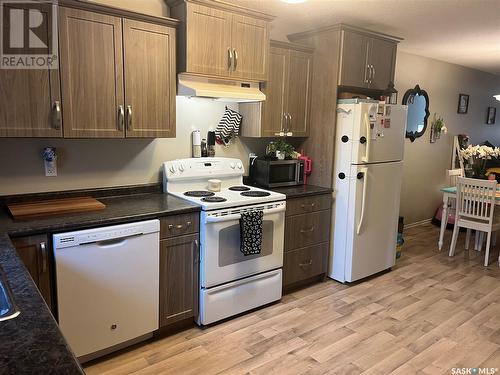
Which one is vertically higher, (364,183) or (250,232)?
(364,183)

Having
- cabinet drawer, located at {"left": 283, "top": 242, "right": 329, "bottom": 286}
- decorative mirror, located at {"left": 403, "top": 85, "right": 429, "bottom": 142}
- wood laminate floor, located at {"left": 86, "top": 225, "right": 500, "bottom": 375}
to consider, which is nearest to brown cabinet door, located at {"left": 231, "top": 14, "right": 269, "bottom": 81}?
cabinet drawer, located at {"left": 283, "top": 242, "right": 329, "bottom": 286}

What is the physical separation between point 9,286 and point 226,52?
2125 millimetres

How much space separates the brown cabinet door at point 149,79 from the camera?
2.49m

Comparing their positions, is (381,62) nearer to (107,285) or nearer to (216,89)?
(216,89)

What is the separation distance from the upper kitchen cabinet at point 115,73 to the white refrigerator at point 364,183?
1548mm

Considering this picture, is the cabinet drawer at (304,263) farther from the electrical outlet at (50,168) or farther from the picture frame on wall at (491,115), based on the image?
the picture frame on wall at (491,115)

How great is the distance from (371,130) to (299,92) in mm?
720

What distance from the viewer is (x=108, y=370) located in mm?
2289

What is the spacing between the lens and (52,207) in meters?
2.35

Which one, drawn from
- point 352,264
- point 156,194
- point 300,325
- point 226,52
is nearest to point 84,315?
point 156,194

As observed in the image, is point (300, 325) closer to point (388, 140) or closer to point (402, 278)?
point (402, 278)

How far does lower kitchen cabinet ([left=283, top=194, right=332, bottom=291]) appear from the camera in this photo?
129 inches

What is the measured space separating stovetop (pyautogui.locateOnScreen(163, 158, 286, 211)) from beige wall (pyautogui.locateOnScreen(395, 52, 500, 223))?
110 inches

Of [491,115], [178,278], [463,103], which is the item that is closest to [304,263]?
[178,278]
